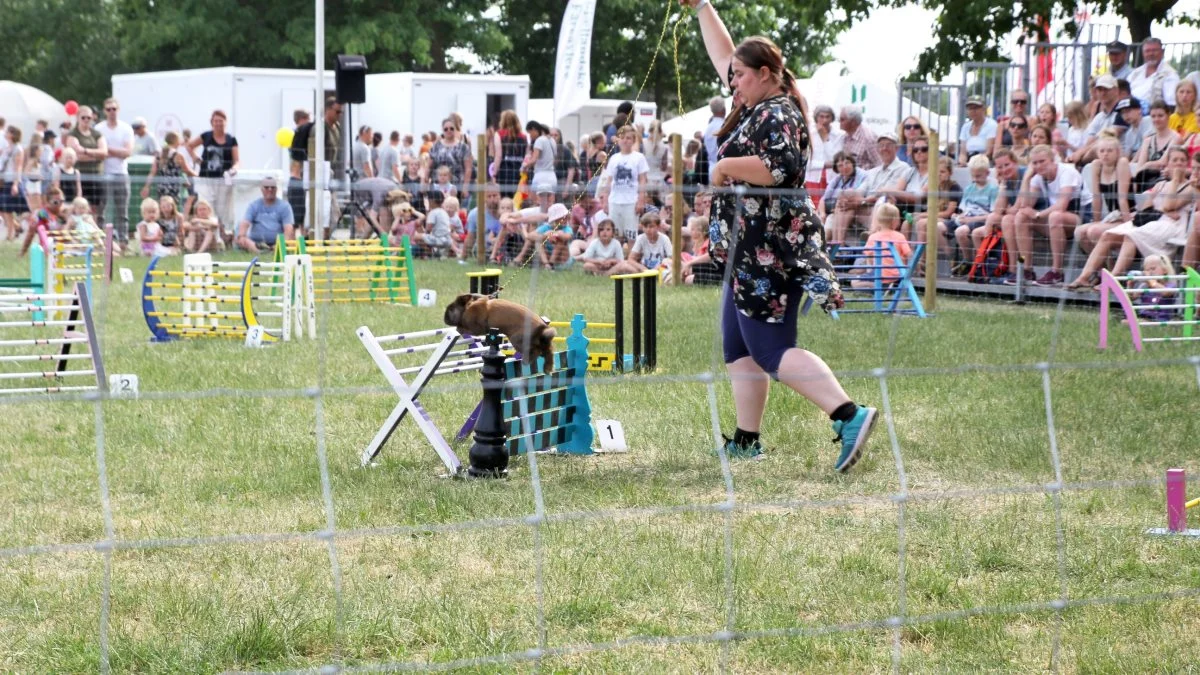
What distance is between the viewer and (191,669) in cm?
309

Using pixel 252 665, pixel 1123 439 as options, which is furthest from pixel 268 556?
pixel 1123 439

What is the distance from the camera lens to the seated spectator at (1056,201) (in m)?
10.2

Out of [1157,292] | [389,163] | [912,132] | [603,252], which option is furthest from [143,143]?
[1157,292]

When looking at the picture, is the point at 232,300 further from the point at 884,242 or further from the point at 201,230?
the point at 201,230

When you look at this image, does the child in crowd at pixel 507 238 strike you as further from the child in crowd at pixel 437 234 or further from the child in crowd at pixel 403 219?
the child in crowd at pixel 403 219

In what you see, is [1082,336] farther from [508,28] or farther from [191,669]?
[508,28]

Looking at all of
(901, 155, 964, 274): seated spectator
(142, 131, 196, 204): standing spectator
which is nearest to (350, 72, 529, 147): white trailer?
(142, 131, 196, 204): standing spectator

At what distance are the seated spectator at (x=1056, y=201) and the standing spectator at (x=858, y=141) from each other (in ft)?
6.16

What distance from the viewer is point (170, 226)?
601 inches

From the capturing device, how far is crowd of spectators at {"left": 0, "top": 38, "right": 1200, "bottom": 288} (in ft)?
32.8

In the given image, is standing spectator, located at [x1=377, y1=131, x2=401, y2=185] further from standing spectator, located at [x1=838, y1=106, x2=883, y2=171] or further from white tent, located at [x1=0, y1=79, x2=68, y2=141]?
white tent, located at [x1=0, y1=79, x2=68, y2=141]

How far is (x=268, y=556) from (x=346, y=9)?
29.4 m

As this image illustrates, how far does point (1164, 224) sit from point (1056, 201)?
1.00 meters

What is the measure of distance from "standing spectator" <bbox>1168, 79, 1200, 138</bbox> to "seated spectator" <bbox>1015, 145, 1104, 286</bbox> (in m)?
0.76
